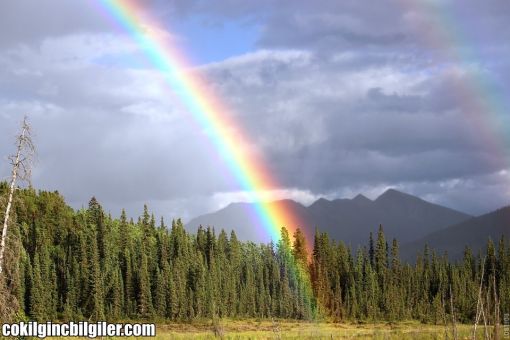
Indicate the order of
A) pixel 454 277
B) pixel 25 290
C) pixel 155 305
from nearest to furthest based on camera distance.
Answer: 1. pixel 25 290
2. pixel 155 305
3. pixel 454 277

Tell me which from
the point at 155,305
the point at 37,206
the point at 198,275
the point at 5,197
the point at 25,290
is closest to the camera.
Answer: the point at 5,197

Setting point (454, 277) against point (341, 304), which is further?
point (454, 277)

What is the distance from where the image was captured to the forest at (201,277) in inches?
5305

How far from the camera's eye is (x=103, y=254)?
14738 cm

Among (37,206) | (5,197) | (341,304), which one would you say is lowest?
(341,304)

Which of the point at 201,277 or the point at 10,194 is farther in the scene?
the point at 201,277

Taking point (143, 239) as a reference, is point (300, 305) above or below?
below

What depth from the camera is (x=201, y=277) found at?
496 feet

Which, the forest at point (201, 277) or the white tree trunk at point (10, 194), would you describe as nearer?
the white tree trunk at point (10, 194)

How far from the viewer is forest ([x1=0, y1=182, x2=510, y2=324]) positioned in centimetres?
13475

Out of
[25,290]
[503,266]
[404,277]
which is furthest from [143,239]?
[503,266]

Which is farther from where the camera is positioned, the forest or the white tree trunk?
the forest

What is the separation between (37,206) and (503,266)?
124 m

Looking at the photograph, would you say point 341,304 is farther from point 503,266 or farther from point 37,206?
point 37,206
